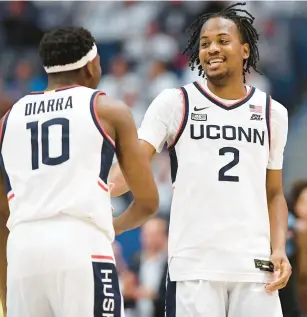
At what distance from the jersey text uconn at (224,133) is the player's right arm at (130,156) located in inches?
27.1

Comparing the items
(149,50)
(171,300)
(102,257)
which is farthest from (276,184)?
(149,50)

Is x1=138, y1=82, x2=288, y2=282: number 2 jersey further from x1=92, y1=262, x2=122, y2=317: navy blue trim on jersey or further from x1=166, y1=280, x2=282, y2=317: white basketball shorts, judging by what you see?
x1=92, y1=262, x2=122, y2=317: navy blue trim on jersey

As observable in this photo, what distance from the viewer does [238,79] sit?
5594 millimetres

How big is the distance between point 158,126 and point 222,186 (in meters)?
0.53

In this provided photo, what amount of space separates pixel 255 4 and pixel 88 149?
30.2ft

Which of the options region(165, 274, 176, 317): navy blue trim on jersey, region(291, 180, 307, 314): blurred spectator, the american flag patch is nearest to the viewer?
region(165, 274, 176, 317): navy blue trim on jersey

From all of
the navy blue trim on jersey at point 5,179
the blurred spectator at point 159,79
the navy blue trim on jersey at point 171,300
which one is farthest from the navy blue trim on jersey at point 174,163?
the blurred spectator at point 159,79

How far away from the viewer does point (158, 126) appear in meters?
5.42

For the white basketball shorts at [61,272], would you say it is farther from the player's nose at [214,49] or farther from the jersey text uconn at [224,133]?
the player's nose at [214,49]

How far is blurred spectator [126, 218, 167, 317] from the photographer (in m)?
10.2

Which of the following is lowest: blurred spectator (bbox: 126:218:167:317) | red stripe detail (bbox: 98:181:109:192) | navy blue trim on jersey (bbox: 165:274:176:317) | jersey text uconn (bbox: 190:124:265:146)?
blurred spectator (bbox: 126:218:167:317)

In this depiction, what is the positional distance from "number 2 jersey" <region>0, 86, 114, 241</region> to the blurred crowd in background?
25.4ft

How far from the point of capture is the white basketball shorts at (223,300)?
5160 mm

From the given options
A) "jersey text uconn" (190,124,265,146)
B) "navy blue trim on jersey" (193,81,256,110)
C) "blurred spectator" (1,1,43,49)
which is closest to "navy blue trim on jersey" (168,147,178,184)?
"jersey text uconn" (190,124,265,146)
